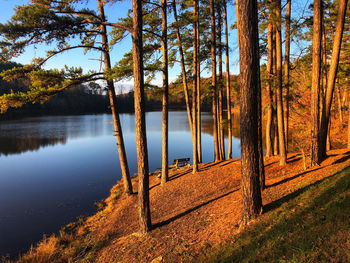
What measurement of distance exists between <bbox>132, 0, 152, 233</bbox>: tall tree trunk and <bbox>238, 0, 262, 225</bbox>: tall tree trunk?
9.19 feet

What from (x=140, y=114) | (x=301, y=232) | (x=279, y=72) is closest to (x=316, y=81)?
(x=279, y=72)

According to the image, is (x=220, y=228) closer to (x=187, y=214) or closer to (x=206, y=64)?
(x=187, y=214)

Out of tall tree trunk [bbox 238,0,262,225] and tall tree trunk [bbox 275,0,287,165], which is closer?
tall tree trunk [bbox 238,0,262,225]

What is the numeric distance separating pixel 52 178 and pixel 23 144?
15.1m

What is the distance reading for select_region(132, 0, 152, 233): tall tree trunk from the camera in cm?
546

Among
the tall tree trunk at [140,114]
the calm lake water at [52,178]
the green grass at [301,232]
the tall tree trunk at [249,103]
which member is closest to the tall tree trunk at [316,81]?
the green grass at [301,232]

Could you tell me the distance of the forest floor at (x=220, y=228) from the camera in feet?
10.7

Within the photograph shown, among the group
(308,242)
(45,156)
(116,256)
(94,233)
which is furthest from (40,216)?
(45,156)

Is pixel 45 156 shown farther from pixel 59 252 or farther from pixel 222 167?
pixel 222 167

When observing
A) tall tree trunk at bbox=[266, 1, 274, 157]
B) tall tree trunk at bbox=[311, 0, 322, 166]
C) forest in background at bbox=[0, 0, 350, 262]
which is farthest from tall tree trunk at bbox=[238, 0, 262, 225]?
tall tree trunk at bbox=[266, 1, 274, 157]

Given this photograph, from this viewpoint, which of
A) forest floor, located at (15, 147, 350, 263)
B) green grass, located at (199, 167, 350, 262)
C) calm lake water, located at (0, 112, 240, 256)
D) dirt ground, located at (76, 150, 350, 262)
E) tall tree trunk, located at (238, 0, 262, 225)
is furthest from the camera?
calm lake water, located at (0, 112, 240, 256)

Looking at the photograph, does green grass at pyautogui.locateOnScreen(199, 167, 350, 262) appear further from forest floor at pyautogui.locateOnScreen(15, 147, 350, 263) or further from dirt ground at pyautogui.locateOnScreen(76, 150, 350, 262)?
dirt ground at pyautogui.locateOnScreen(76, 150, 350, 262)

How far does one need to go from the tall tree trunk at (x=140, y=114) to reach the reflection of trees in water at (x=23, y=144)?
23.9 m

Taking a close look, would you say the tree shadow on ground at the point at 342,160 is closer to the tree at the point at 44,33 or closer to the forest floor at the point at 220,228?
the forest floor at the point at 220,228
